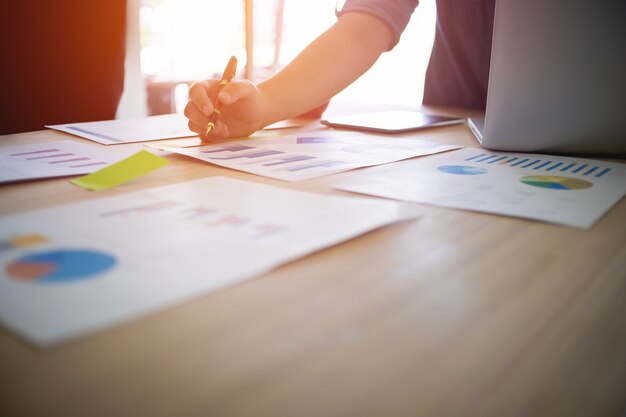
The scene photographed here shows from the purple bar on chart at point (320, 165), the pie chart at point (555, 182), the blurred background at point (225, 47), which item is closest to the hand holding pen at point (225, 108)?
the purple bar on chart at point (320, 165)

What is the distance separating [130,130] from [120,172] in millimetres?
381

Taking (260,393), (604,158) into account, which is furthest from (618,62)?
(260,393)

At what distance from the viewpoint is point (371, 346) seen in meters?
0.30

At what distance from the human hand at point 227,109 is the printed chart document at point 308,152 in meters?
0.04

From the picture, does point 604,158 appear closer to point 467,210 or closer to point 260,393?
point 467,210

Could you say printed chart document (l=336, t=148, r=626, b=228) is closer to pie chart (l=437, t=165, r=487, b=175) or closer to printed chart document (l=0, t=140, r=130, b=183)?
pie chart (l=437, t=165, r=487, b=175)

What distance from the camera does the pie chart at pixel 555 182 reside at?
623 millimetres

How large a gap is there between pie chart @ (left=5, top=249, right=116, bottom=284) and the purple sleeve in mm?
926

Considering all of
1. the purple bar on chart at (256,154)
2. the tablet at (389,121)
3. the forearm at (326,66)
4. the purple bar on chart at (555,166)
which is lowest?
the purple bar on chart at (256,154)

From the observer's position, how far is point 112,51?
174 centimetres

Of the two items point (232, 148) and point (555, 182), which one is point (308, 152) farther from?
point (555, 182)

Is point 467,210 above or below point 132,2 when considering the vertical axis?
below

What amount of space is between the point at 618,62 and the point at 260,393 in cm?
71

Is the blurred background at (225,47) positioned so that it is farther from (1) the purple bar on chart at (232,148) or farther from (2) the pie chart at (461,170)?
(2) the pie chart at (461,170)
